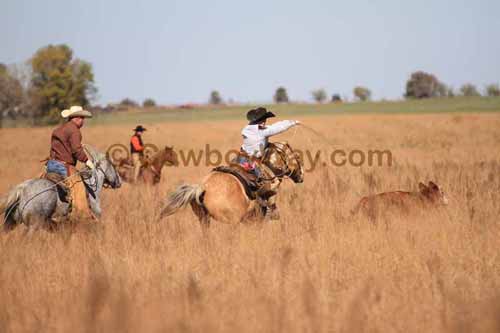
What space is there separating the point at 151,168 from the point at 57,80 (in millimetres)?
67685

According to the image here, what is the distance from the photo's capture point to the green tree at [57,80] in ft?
266

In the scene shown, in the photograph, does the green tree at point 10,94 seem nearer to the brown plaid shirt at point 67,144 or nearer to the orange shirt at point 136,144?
the orange shirt at point 136,144

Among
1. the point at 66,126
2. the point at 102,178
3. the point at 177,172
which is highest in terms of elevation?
the point at 66,126

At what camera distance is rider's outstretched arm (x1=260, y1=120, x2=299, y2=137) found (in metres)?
9.22

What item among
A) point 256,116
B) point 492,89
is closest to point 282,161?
point 256,116

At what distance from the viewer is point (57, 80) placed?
81188 millimetres

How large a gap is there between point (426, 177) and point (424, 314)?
954 cm

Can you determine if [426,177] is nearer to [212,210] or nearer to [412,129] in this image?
[212,210]

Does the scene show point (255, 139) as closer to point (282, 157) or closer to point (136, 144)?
point (282, 157)

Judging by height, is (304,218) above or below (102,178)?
below

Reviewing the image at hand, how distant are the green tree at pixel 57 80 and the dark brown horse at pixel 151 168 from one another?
65.0 meters

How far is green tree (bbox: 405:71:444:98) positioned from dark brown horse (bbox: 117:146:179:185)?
373ft

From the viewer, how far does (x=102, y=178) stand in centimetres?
970

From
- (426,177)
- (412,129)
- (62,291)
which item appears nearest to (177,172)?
(426,177)
